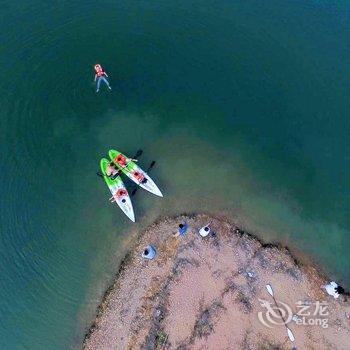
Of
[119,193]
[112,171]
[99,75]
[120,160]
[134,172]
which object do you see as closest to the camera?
[119,193]

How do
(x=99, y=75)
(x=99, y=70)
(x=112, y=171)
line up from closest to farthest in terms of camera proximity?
(x=112, y=171), (x=99, y=70), (x=99, y=75)

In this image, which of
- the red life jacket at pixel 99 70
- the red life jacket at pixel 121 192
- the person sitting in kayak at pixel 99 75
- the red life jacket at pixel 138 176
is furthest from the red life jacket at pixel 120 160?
the red life jacket at pixel 99 70

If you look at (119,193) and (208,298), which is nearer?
(208,298)

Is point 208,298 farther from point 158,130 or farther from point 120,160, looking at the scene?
point 158,130

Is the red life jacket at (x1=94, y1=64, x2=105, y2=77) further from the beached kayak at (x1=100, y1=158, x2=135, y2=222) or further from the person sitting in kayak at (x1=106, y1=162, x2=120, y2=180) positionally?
the person sitting in kayak at (x1=106, y1=162, x2=120, y2=180)

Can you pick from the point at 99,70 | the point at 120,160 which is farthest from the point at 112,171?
the point at 99,70

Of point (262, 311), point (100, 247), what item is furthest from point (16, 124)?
point (262, 311)
